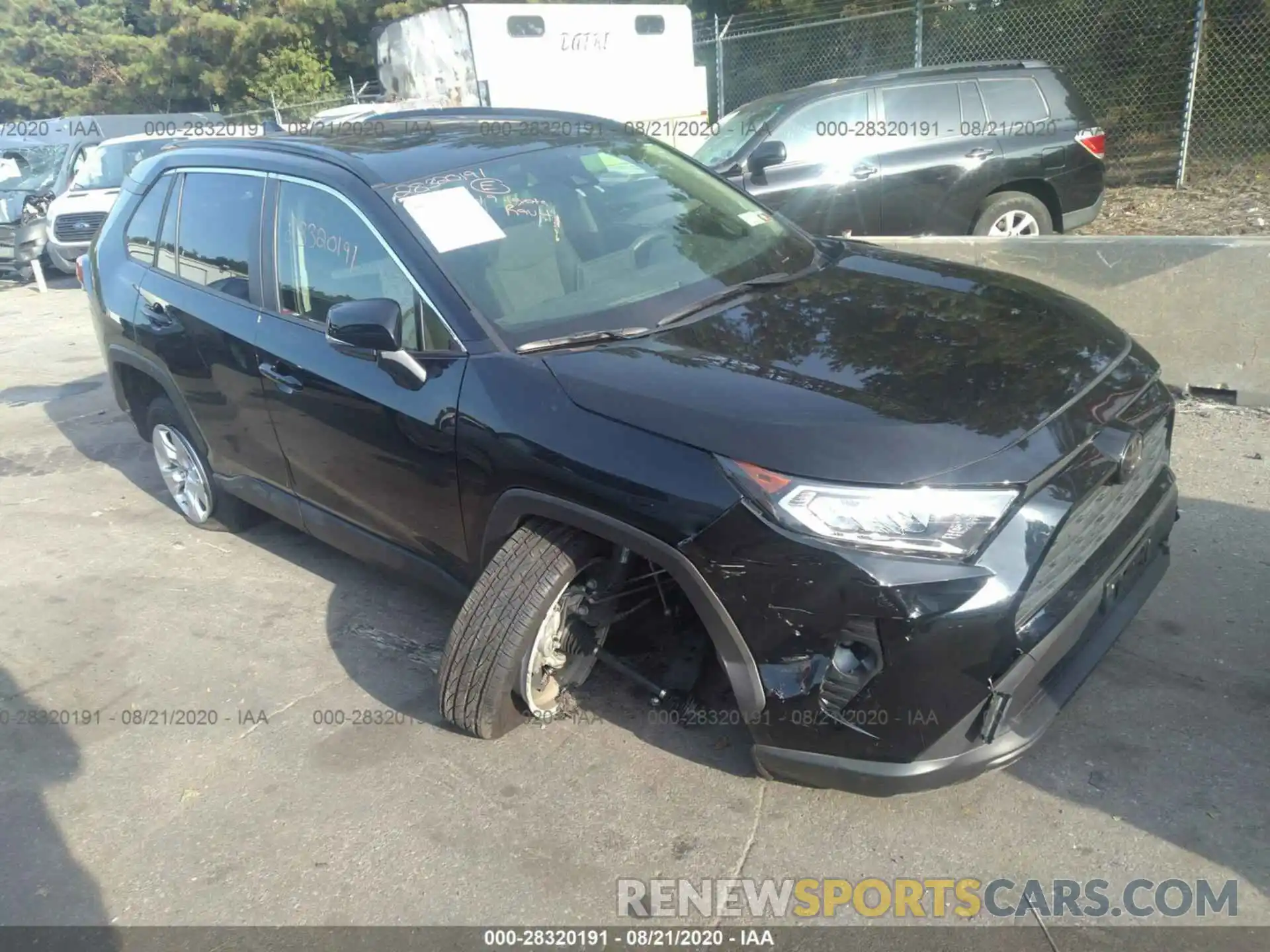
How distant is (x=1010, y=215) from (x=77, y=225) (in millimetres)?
12021

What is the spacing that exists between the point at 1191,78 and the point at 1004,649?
10.5 m

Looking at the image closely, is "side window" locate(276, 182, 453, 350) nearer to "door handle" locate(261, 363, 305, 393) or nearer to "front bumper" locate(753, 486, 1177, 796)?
"door handle" locate(261, 363, 305, 393)

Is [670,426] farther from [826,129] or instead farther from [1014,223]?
[1014,223]

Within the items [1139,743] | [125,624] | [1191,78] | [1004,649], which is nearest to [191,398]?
[125,624]

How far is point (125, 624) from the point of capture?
4.37 metres

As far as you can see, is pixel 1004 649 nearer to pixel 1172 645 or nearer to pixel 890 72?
pixel 1172 645

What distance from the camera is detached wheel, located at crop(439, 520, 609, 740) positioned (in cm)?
302

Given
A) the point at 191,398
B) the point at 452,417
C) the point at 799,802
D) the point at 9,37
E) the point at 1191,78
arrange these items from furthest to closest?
1. the point at 9,37
2. the point at 1191,78
3. the point at 191,398
4. the point at 452,417
5. the point at 799,802

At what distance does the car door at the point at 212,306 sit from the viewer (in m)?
4.08

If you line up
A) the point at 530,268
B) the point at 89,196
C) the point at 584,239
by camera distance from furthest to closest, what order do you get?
the point at 89,196 < the point at 584,239 < the point at 530,268

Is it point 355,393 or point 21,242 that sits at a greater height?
point 355,393

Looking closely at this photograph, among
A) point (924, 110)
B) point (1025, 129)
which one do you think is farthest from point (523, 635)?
point (1025, 129)

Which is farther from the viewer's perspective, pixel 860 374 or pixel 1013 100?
pixel 1013 100

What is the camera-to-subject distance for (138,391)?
17.2ft
